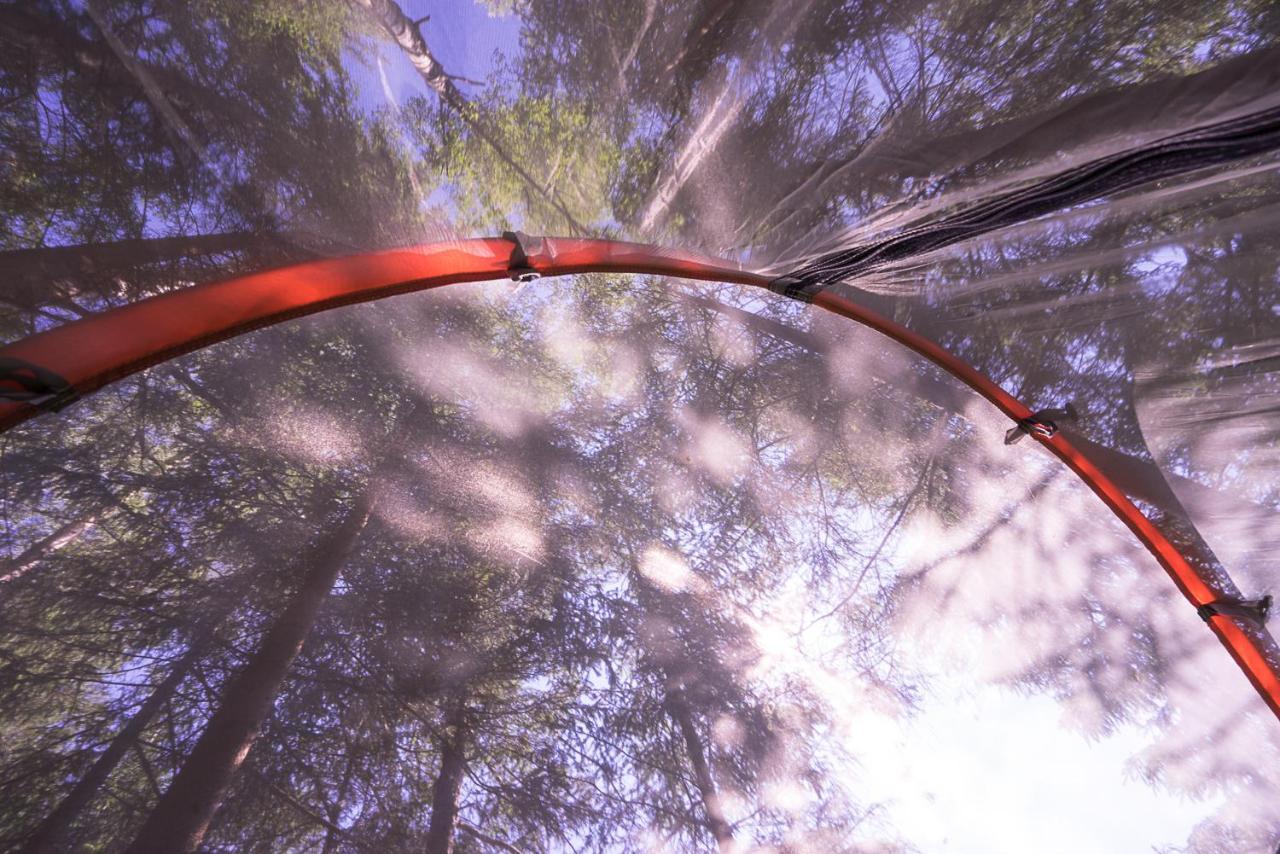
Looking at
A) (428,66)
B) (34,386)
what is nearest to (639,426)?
(428,66)

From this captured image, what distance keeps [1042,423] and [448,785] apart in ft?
6.42

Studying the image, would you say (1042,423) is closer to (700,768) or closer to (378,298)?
(700,768)

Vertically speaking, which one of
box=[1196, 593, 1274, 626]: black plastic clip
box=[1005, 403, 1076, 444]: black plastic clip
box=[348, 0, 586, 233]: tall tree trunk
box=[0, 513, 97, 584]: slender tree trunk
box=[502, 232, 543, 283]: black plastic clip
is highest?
box=[1005, 403, 1076, 444]: black plastic clip

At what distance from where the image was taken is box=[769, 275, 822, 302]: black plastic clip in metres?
1.62

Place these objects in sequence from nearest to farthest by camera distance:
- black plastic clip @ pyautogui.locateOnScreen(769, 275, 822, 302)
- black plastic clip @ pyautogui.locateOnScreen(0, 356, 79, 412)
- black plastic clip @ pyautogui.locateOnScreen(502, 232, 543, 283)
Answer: black plastic clip @ pyautogui.locateOnScreen(0, 356, 79, 412) → black plastic clip @ pyautogui.locateOnScreen(502, 232, 543, 283) → black plastic clip @ pyautogui.locateOnScreen(769, 275, 822, 302)

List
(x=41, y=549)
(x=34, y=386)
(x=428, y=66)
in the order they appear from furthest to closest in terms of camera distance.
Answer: (x=41, y=549)
(x=428, y=66)
(x=34, y=386)

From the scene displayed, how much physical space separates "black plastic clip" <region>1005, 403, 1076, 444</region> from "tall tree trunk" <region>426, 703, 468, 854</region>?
1769mm

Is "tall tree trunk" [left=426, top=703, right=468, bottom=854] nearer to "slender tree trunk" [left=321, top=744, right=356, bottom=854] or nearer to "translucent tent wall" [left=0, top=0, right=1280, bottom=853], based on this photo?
"translucent tent wall" [left=0, top=0, right=1280, bottom=853]

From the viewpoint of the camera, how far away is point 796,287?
5.43 ft

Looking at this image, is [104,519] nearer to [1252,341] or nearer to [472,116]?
[472,116]

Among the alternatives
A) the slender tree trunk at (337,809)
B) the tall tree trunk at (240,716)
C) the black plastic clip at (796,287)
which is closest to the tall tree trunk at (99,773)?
the tall tree trunk at (240,716)

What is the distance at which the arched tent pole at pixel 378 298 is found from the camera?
103 cm

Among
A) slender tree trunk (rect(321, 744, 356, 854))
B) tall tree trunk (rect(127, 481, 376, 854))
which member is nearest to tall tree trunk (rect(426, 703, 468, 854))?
slender tree trunk (rect(321, 744, 356, 854))

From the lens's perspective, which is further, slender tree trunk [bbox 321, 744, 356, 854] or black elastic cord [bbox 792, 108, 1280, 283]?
slender tree trunk [bbox 321, 744, 356, 854]
